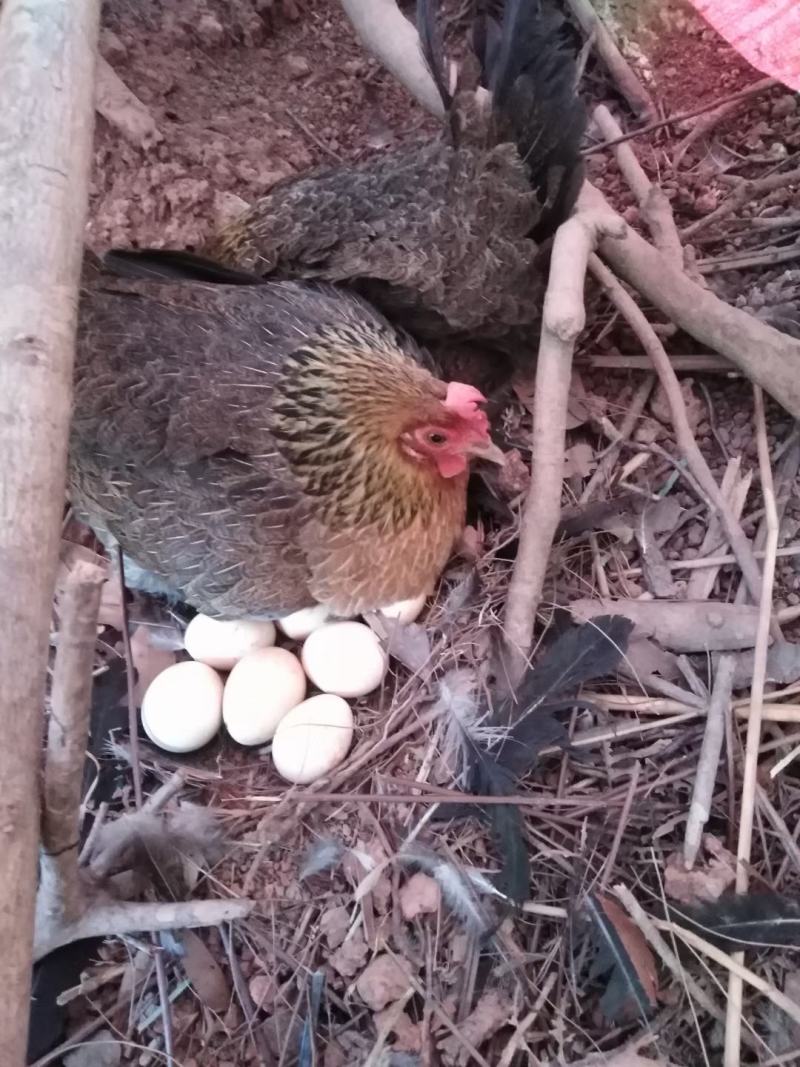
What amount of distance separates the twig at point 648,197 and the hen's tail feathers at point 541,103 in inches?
8.1

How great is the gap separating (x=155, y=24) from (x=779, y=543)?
5.60 feet

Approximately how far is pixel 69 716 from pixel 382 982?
0.62 meters

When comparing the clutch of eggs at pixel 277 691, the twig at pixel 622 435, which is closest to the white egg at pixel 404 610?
the clutch of eggs at pixel 277 691

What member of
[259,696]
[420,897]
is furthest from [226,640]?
[420,897]

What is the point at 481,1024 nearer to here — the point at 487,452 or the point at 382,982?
the point at 382,982

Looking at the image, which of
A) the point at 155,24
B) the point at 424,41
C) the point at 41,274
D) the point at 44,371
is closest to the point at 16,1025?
the point at 44,371

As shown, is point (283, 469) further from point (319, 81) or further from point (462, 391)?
point (319, 81)

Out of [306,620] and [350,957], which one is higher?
[306,620]

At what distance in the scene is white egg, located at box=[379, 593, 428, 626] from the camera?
57.5 inches

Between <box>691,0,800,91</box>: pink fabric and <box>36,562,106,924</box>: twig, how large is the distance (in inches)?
59.3

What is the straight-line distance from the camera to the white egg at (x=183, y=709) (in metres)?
1.40

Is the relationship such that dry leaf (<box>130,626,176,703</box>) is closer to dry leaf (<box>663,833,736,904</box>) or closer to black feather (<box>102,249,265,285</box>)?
black feather (<box>102,249,265,285</box>)

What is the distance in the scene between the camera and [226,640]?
1466 mm

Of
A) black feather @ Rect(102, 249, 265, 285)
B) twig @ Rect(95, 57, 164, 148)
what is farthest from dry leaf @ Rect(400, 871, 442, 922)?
twig @ Rect(95, 57, 164, 148)
